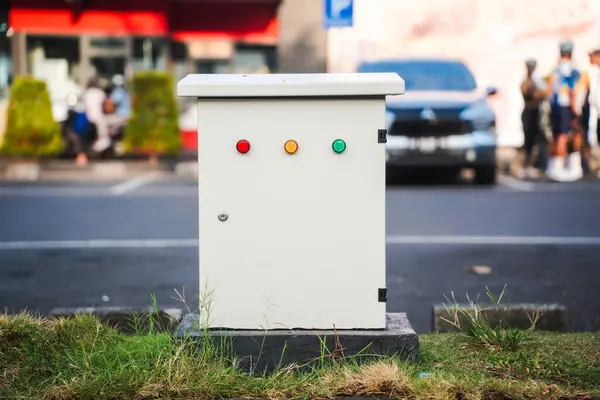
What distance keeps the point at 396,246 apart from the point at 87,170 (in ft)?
32.4

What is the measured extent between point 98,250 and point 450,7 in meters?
16.6

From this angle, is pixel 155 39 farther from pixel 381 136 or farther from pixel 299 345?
pixel 299 345

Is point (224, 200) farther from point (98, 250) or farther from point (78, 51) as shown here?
point (78, 51)

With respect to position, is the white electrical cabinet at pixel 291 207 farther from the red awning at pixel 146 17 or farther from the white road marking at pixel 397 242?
the red awning at pixel 146 17

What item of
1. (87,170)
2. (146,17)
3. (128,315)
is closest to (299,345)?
(128,315)

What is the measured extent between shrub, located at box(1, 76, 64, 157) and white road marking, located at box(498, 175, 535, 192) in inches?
332

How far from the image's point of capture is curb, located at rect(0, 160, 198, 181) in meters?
18.0

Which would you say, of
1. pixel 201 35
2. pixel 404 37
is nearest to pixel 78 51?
pixel 201 35

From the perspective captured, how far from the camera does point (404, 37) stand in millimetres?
24438

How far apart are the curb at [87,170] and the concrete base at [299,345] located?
528 inches

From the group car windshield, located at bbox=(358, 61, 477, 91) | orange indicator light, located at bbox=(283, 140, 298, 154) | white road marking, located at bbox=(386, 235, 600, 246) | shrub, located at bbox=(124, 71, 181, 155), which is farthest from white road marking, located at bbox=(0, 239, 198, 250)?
shrub, located at bbox=(124, 71, 181, 155)

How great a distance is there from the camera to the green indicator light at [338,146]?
4488mm

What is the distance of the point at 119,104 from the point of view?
867 inches

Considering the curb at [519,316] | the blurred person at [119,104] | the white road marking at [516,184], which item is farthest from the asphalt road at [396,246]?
the blurred person at [119,104]
